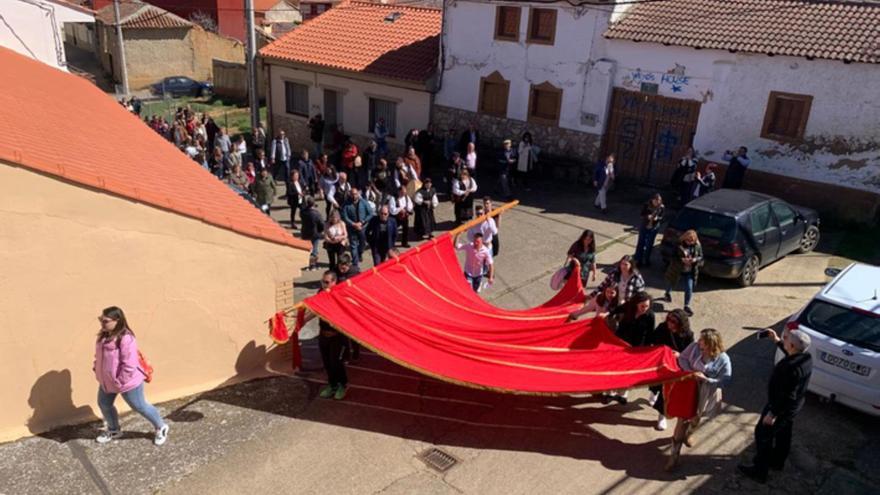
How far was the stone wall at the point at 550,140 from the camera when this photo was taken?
19578 mm

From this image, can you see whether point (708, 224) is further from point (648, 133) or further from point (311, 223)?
point (311, 223)

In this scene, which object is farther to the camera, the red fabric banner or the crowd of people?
the red fabric banner

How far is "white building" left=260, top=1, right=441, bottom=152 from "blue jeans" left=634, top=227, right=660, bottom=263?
10.4 metres

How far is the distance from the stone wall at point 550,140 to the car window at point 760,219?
22.3 ft

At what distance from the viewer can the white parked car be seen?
8.07m

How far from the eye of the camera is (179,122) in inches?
834

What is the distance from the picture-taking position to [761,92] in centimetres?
1666

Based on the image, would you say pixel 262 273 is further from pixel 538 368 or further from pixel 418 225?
pixel 418 225

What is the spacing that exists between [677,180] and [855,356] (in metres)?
9.10

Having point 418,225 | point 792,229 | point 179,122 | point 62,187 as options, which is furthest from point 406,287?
point 179,122

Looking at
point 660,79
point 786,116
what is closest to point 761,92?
point 786,116

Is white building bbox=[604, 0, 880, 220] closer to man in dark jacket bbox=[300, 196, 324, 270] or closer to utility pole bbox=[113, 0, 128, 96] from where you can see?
man in dark jacket bbox=[300, 196, 324, 270]

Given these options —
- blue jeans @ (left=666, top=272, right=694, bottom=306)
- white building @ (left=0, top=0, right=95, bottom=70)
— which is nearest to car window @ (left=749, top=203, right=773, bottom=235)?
blue jeans @ (left=666, top=272, right=694, bottom=306)

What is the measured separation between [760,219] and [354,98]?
14608 mm
